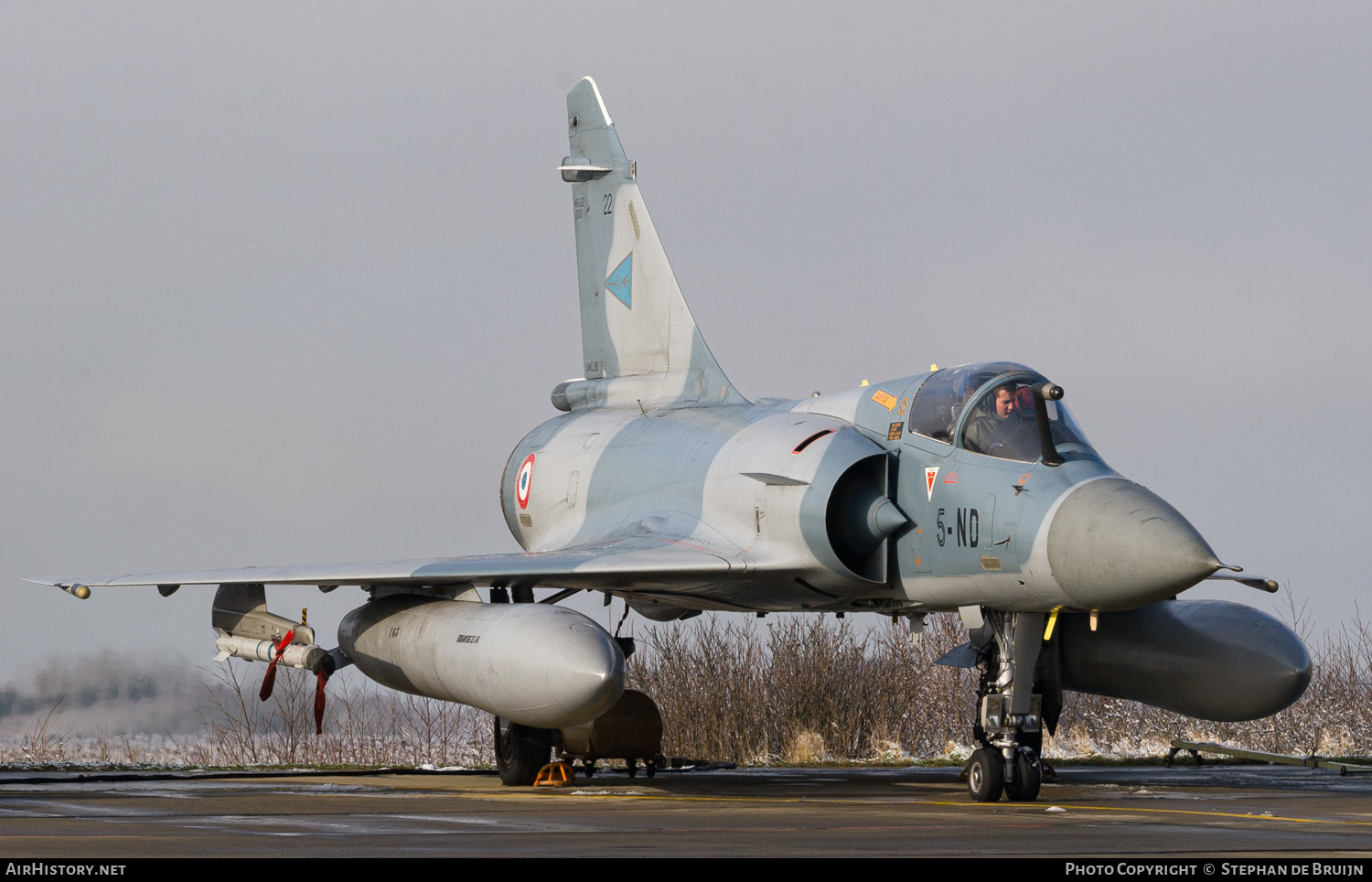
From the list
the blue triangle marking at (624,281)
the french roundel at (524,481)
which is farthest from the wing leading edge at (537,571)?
the blue triangle marking at (624,281)

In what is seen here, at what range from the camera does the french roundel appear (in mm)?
15644

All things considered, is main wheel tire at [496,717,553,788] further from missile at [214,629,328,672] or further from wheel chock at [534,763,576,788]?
missile at [214,629,328,672]

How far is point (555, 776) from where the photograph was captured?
1333 cm

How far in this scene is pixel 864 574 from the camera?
38.7 ft

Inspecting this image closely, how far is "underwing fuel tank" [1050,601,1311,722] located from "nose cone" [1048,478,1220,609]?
2471 mm

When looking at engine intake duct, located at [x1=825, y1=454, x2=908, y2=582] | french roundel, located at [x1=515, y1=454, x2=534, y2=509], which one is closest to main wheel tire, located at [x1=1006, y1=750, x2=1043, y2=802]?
engine intake duct, located at [x1=825, y1=454, x2=908, y2=582]

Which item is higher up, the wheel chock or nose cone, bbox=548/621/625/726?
nose cone, bbox=548/621/625/726

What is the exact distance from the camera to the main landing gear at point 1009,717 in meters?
10.4

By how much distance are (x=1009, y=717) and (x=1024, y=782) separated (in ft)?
1.44

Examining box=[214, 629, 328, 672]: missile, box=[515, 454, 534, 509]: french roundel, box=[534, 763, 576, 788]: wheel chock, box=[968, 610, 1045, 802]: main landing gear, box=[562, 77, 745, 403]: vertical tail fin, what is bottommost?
box=[534, 763, 576, 788]: wheel chock

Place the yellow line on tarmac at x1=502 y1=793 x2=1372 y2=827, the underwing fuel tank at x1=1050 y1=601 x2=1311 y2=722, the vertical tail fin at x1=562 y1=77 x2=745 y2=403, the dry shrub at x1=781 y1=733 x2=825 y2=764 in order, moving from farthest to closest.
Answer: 1. the dry shrub at x1=781 y1=733 x2=825 y2=764
2. the vertical tail fin at x1=562 y1=77 x2=745 y2=403
3. the underwing fuel tank at x1=1050 y1=601 x2=1311 y2=722
4. the yellow line on tarmac at x1=502 y1=793 x2=1372 y2=827

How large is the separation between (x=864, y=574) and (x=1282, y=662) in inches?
128
